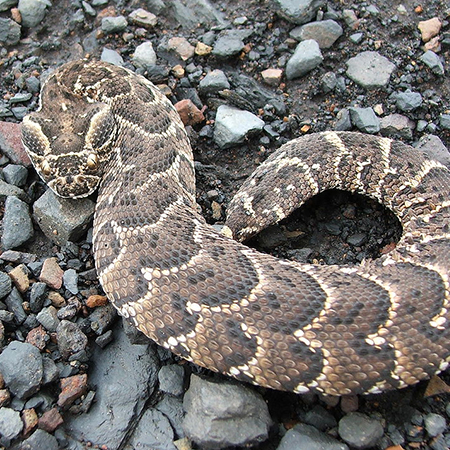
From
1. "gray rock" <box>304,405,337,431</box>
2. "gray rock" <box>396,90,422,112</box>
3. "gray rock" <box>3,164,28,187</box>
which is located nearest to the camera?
"gray rock" <box>304,405,337,431</box>

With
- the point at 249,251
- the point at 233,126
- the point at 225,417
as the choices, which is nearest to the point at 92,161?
the point at 233,126

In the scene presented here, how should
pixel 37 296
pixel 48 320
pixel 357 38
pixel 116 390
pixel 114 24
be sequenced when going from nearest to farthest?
1. pixel 116 390
2. pixel 48 320
3. pixel 37 296
4. pixel 357 38
5. pixel 114 24

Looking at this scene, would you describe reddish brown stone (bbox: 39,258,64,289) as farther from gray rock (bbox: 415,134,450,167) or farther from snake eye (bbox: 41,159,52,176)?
gray rock (bbox: 415,134,450,167)

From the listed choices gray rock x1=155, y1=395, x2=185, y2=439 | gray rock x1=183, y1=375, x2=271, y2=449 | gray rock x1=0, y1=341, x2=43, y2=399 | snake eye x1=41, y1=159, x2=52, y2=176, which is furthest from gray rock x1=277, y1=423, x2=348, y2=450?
snake eye x1=41, y1=159, x2=52, y2=176

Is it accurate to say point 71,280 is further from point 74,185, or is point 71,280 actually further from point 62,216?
point 74,185

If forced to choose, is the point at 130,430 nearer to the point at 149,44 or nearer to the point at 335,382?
the point at 335,382

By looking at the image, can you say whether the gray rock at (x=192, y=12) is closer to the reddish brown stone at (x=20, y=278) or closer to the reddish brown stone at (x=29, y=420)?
the reddish brown stone at (x=20, y=278)
